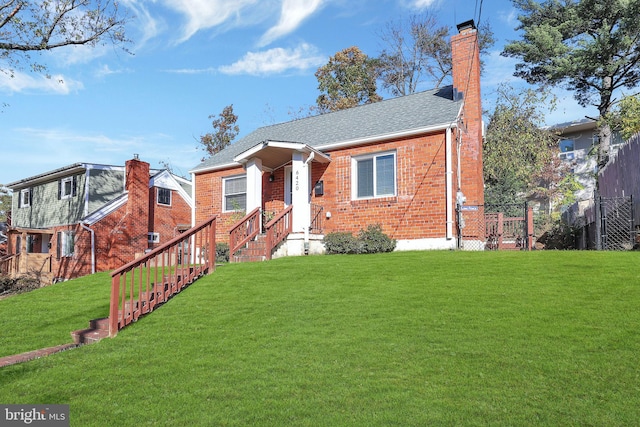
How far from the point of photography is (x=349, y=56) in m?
33.1

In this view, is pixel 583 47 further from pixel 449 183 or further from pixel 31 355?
pixel 31 355

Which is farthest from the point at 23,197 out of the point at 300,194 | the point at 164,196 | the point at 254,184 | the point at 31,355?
the point at 31,355

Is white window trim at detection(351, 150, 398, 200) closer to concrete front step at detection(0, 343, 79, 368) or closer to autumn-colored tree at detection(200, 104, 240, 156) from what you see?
concrete front step at detection(0, 343, 79, 368)

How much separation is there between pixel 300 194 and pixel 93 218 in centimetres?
1341

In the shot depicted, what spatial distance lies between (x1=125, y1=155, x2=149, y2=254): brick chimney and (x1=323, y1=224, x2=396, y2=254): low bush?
13.0 meters

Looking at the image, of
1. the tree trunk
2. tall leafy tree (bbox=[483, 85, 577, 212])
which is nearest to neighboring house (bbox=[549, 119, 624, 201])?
tall leafy tree (bbox=[483, 85, 577, 212])

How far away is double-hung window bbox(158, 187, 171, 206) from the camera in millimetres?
23823

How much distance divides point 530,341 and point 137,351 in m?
4.66

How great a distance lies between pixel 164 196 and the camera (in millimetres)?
Answer: 24094

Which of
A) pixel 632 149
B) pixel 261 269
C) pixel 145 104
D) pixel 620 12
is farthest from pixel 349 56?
pixel 261 269

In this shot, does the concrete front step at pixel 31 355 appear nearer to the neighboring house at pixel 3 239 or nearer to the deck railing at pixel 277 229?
the deck railing at pixel 277 229

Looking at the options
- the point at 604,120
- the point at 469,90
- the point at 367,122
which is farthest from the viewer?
the point at 604,120

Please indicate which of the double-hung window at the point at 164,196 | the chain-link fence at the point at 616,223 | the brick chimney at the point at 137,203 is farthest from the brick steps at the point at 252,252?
the double-hung window at the point at 164,196

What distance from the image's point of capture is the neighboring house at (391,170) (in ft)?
41.5
